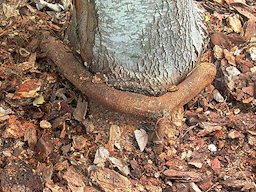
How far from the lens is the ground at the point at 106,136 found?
173cm

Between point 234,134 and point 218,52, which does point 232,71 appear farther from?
point 234,134

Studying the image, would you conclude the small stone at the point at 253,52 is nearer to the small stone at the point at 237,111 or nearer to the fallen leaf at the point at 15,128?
the small stone at the point at 237,111

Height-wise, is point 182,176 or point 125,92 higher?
point 125,92

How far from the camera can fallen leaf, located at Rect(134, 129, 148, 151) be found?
5.88ft

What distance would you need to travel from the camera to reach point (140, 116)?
5.81 ft

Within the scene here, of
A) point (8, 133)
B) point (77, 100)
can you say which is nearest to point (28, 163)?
point (8, 133)

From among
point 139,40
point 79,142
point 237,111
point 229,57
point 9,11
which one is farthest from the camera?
point 9,11

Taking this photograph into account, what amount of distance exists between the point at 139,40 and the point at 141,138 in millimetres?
319

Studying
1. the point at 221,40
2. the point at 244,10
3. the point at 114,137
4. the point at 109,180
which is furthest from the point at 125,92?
the point at 244,10

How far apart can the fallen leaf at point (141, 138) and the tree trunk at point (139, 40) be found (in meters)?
0.13

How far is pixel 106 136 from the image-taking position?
182cm

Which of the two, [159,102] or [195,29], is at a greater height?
[195,29]

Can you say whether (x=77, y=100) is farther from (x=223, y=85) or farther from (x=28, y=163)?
(x=223, y=85)

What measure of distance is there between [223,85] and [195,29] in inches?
9.3
